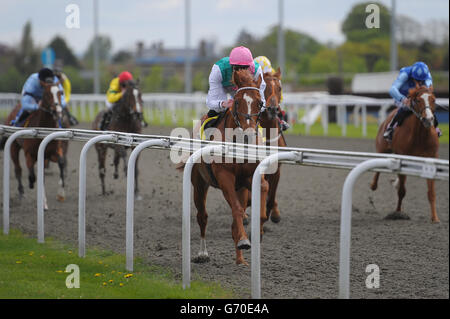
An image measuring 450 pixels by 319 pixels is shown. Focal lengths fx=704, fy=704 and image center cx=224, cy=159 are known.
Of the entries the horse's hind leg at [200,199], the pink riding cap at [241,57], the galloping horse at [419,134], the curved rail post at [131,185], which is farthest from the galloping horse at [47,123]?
the galloping horse at [419,134]

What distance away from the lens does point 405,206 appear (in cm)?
798

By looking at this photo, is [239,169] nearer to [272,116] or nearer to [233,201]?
[233,201]

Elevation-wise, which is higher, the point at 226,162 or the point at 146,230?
the point at 226,162

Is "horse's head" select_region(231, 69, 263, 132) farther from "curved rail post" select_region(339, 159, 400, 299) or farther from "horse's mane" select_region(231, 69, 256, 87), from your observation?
"curved rail post" select_region(339, 159, 400, 299)

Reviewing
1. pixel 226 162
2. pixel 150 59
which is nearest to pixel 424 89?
pixel 226 162

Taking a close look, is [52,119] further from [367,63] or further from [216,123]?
[367,63]

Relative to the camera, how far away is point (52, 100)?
26.4 feet

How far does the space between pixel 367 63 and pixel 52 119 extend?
3608 centimetres

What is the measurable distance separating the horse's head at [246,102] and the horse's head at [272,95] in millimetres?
1254

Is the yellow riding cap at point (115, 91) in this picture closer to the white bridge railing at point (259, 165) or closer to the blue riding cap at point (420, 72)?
the white bridge railing at point (259, 165)

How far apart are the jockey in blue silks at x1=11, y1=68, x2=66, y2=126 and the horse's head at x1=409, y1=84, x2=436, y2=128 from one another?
4.07 metres

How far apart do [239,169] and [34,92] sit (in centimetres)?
447

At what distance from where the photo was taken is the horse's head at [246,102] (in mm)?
4723

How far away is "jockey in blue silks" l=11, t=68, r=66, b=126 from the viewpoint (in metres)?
8.26
